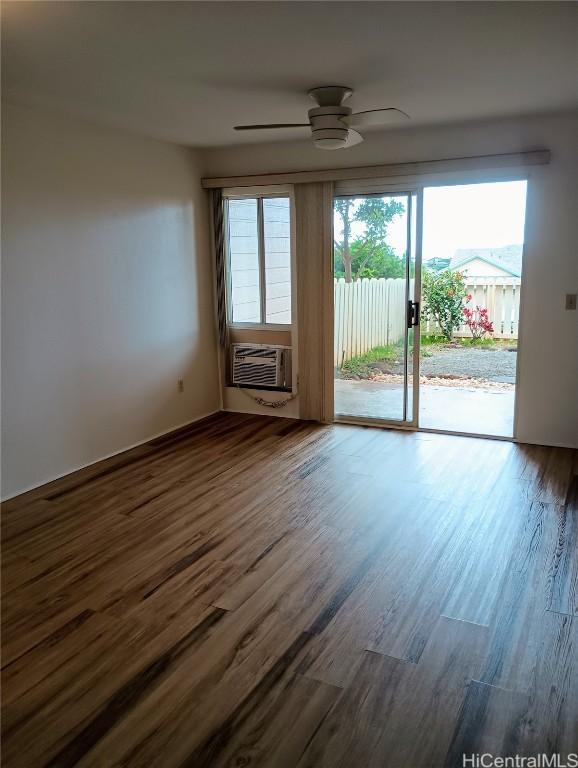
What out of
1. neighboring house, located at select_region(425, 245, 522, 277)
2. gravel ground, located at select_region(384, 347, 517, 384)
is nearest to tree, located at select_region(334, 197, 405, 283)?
gravel ground, located at select_region(384, 347, 517, 384)

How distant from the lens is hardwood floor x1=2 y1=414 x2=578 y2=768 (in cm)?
189

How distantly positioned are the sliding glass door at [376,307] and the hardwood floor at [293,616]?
110 cm

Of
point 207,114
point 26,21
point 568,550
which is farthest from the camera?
point 207,114

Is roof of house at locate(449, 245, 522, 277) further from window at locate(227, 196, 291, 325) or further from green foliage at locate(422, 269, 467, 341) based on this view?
window at locate(227, 196, 291, 325)

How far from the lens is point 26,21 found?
2.41m

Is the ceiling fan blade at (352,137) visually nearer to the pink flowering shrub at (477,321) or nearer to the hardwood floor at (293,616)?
the hardwood floor at (293,616)

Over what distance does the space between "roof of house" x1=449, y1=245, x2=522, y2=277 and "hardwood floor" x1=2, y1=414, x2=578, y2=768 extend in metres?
4.36

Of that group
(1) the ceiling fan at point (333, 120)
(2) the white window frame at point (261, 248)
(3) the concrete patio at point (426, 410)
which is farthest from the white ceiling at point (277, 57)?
(3) the concrete patio at point (426, 410)

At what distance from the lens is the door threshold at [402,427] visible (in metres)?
4.89

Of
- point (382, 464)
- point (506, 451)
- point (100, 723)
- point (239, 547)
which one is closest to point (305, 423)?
point (382, 464)

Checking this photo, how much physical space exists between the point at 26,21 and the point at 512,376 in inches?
246

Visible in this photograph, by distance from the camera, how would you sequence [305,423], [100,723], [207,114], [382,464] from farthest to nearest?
[305,423]
[382,464]
[207,114]
[100,723]

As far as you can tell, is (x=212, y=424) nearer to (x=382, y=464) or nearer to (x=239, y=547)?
(x=382, y=464)

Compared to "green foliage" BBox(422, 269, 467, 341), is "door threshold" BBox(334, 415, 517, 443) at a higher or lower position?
lower
